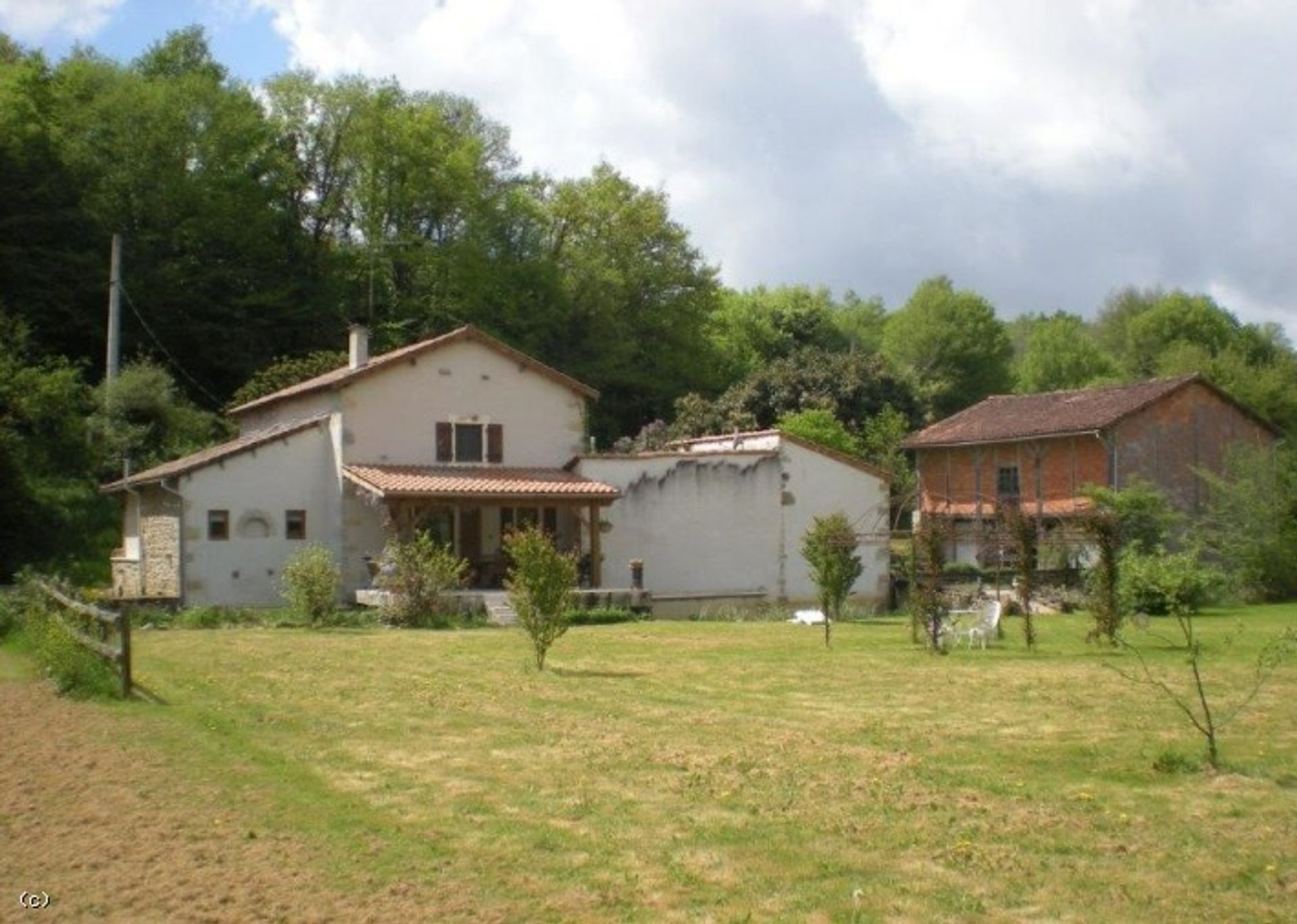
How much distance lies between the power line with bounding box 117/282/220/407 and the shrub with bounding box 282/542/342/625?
75.6 feet

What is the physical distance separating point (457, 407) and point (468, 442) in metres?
0.91

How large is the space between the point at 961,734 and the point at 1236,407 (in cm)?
3604

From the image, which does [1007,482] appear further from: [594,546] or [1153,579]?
[1153,579]

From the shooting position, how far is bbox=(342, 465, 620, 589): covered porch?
32.2 metres

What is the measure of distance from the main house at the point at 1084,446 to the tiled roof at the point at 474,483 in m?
11.9

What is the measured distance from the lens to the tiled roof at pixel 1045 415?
43.0 meters

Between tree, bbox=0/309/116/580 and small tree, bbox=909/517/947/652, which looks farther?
tree, bbox=0/309/116/580

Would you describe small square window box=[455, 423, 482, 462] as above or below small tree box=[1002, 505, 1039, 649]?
above

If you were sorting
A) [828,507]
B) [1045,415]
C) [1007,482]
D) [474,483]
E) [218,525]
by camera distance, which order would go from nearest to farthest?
[218,525], [474,483], [828,507], [1045,415], [1007,482]

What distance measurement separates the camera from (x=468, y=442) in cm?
3584

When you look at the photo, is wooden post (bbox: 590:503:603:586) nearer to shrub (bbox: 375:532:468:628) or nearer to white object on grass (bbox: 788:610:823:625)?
white object on grass (bbox: 788:610:823:625)

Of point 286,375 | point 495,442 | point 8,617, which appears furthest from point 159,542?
point 286,375

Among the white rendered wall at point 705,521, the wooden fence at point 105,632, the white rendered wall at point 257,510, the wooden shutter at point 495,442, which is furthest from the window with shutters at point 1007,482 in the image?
the wooden fence at point 105,632

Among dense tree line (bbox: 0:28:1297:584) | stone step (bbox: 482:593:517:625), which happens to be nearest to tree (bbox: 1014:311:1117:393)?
dense tree line (bbox: 0:28:1297:584)
